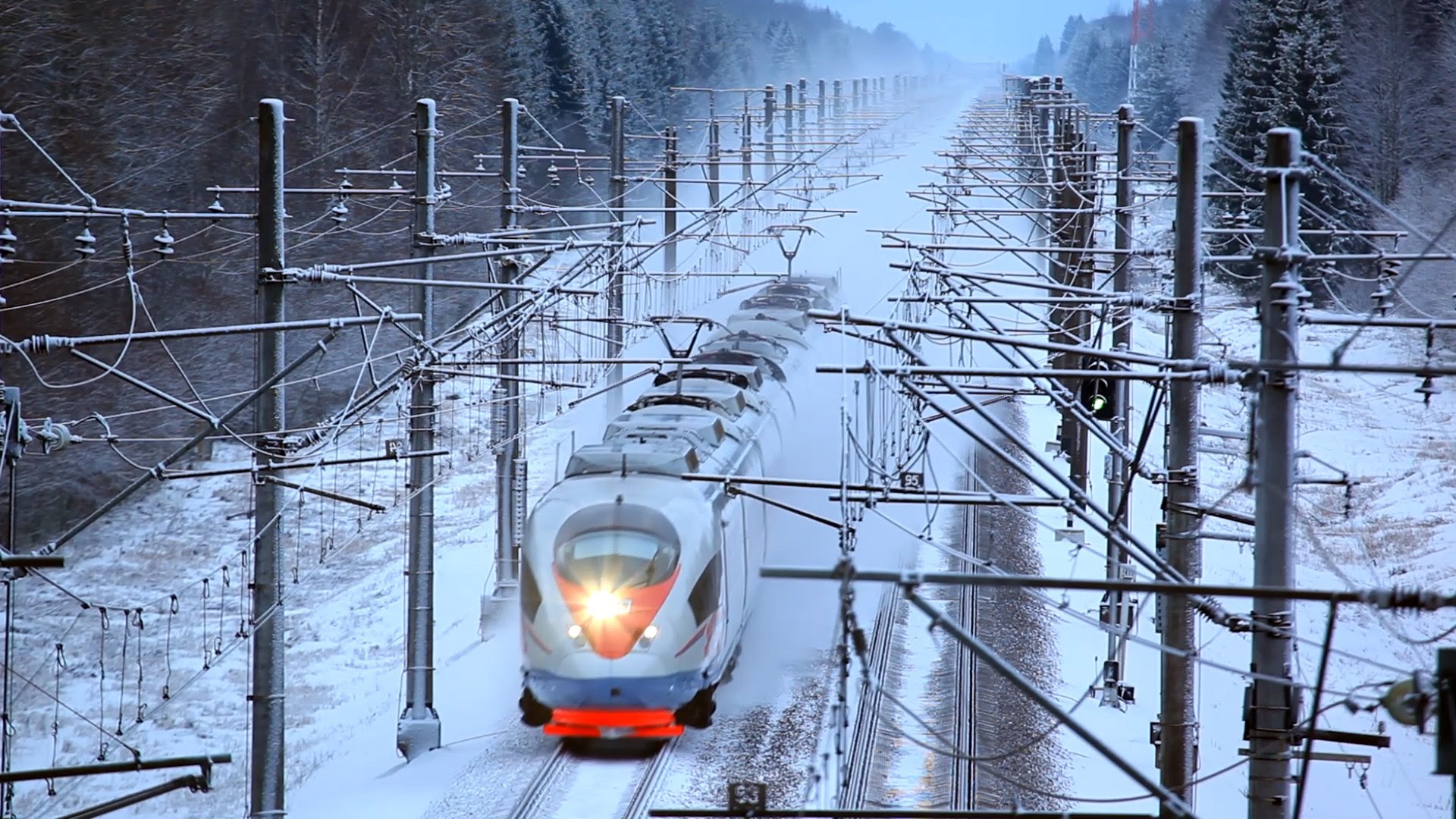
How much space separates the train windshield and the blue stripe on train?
2.49 ft

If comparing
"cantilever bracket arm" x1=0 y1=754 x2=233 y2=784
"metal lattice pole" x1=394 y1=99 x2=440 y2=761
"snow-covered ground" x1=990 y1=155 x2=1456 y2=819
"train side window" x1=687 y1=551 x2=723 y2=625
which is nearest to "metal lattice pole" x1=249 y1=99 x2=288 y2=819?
"metal lattice pole" x1=394 y1=99 x2=440 y2=761

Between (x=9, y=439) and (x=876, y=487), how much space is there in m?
5.10

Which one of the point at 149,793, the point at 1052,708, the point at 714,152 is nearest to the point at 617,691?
the point at 149,793

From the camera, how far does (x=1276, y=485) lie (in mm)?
7164

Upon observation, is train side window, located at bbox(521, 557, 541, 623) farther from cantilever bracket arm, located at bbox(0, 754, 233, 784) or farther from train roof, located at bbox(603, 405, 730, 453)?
cantilever bracket arm, located at bbox(0, 754, 233, 784)

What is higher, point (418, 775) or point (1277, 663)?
point (1277, 663)

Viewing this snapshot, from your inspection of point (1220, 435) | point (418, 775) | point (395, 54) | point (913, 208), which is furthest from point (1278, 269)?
point (913, 208)

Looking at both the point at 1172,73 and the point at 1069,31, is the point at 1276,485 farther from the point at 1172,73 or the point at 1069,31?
the point at 1069,31

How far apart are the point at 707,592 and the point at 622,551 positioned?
80 cm

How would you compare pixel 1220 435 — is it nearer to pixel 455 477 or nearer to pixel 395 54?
pixel 455 477

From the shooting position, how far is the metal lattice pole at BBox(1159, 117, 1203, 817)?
9312 millimetres

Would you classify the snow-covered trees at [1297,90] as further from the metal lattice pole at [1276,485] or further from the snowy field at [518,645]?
the metal lattice pole at [1276,485]

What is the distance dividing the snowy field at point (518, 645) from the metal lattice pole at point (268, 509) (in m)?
2.46

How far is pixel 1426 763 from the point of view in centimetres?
1548
